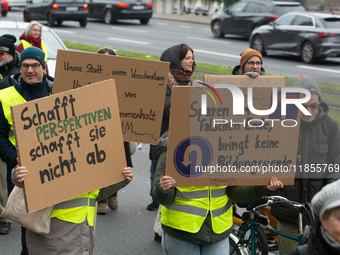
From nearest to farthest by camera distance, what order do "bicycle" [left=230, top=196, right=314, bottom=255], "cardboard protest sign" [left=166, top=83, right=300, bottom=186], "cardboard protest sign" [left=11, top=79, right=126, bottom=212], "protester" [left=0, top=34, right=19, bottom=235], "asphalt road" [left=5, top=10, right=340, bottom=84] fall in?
1. "cardboard protest sign" [left=11, top=79, right=126, bottom=212]
2. "cardboard protest sign" [left=166, top=83, right=300, bottom=186]
3. "bicycle" [left=230, top=196, right=314, bottom=255]
4. "protester" [left=0, top=34, right=19, bottom=235]
5. "asphalt road" [left=5, top=10, right=340, bottom=84]

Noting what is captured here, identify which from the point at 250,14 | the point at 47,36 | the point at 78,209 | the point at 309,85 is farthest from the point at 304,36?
the point at 78,209

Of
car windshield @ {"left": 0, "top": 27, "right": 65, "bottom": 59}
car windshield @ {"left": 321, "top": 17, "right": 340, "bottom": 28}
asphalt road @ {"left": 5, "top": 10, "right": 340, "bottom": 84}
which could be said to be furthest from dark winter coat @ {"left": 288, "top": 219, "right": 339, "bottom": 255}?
car windshield @ {"left": 321, "top": 17, "right": 340, "bottom": 28}

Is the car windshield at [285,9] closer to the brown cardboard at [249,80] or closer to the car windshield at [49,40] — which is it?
the car windshield at [49,40]

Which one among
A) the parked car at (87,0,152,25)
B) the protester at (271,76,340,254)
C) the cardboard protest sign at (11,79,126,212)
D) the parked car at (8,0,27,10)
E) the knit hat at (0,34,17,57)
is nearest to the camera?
the cardboard protest sign at (11,79,126,212)

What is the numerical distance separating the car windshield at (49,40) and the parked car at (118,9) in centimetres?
1404

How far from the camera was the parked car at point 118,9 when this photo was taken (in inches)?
910

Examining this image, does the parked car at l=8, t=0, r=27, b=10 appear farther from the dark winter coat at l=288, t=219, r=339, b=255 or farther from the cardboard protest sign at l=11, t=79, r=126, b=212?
the dark winter coat at l=288, t=219, r=339, b=255

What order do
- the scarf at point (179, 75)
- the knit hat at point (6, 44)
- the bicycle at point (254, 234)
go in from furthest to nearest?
the knit hat at point (6, 44) → the scarf at point (179, 75) → the bicycle at point (254, 234)

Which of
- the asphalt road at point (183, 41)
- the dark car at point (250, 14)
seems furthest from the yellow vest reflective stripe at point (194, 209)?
the dark car at point (250, 14)

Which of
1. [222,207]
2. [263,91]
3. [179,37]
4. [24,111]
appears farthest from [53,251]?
[179,37]

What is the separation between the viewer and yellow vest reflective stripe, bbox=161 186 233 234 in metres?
3.07

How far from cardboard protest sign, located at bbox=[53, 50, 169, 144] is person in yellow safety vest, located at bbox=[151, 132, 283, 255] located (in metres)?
0.92

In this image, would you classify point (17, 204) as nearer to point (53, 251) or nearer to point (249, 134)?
point (53, 251)

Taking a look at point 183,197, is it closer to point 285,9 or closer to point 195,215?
point 195,215
